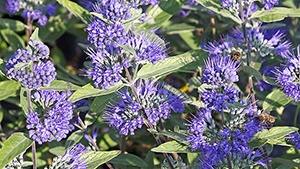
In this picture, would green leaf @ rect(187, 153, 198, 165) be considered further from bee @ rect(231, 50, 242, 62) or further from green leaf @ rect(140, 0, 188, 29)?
green leaf @ rect(140, 0, 188, 29)

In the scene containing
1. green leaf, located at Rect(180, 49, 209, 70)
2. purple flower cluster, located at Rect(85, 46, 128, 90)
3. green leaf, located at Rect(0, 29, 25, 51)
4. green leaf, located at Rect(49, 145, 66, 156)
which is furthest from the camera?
green leaf, located at Rect(0, 29, 25, 51)

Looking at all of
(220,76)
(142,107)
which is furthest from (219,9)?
(142,107)

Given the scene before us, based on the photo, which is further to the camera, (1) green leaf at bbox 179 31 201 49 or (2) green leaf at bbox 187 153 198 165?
(1) green leaf at bbox 179 31 201 49

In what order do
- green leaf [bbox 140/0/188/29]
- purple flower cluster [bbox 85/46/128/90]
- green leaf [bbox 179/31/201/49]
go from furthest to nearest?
green leaf [bbox 179/31/201/49] → green leaf [bbox 140/0/188/29] → purple flower cluster [bbox 85/46/128/90]

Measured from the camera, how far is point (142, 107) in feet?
6.69

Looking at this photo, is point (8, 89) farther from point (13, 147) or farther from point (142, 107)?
point (142, 107)

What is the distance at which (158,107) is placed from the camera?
202cm

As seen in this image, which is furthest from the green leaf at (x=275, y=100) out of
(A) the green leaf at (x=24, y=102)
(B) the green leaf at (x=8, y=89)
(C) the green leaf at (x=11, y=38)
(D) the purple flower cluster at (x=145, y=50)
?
(C) the green leaf at (x=11, y=38)

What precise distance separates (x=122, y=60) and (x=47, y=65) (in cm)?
49

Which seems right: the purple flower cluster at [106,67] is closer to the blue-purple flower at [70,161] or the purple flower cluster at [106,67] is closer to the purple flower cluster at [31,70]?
the purple flower cluster at [31,70]

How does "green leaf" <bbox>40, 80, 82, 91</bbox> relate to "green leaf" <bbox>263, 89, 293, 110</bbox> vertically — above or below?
above

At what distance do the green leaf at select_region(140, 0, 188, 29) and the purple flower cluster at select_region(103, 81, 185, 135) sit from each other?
585 mm

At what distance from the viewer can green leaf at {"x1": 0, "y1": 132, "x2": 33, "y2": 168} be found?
186cm

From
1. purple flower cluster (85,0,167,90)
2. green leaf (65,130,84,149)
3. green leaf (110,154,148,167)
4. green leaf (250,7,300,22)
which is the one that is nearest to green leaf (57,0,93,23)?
purple flower cluster (85,0,167,90)
